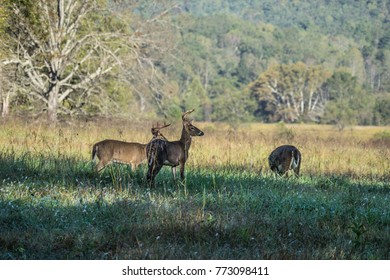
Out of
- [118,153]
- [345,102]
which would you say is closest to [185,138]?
[118,153]

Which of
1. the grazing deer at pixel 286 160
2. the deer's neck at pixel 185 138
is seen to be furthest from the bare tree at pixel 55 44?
the deer's neck at pixel 185 138

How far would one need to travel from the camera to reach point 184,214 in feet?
25.3

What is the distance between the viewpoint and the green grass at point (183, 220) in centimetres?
681

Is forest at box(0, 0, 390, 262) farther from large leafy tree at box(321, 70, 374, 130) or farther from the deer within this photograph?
large leafy tree at box(321, 70, 374, 130)

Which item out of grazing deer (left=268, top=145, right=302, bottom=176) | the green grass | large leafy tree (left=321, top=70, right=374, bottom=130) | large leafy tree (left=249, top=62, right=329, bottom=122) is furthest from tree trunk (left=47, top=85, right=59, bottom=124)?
large leafy tree (left=249, top=62, right=329, bottom=122)

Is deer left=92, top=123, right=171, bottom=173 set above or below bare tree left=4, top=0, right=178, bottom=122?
below

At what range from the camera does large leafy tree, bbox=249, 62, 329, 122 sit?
9469 cm

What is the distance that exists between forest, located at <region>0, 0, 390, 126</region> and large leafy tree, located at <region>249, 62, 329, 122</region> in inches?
5.3

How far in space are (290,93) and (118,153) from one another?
3400 inches

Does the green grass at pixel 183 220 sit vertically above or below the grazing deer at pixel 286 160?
below

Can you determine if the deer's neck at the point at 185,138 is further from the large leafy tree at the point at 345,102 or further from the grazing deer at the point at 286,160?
the large leafy tree at the point at 345,102

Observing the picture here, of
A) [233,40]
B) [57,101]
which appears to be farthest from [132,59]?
[233,40]

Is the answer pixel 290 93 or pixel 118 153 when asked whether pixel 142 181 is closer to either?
pixel 118 153

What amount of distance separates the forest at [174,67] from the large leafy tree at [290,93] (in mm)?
134
